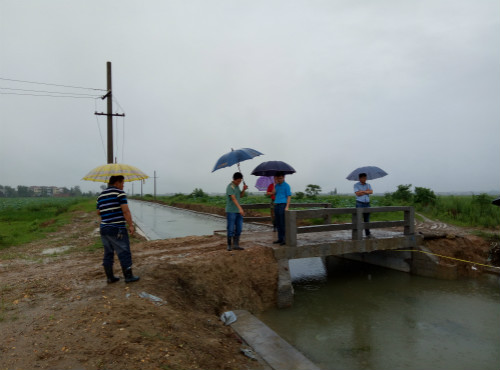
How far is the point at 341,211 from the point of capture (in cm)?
812

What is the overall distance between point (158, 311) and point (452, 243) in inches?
357

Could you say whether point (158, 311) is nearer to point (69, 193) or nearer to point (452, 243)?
point (452, 243)

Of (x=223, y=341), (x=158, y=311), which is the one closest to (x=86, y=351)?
(x=158, y=311)

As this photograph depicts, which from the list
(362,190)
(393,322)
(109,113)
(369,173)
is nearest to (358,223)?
(362,190)

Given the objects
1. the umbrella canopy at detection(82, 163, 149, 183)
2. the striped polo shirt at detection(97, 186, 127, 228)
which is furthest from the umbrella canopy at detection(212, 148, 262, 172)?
the striped polo shirt at detection(97, 186, 127, 228)

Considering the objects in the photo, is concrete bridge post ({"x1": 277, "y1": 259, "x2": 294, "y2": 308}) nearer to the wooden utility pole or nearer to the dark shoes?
the dark shoes

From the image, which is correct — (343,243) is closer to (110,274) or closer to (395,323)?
(395,323)

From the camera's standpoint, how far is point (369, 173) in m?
8.87

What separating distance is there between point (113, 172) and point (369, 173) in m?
6.48

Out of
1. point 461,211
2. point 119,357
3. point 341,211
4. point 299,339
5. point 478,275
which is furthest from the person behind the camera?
point 461,211

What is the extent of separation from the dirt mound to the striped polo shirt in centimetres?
111

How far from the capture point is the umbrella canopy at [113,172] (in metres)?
6.09

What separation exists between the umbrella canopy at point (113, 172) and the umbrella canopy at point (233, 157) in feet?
Result: 5.54

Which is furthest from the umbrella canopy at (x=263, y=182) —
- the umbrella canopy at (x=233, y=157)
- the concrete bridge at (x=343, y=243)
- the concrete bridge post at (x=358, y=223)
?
the concrete bridge post at (x=358, y=223)
